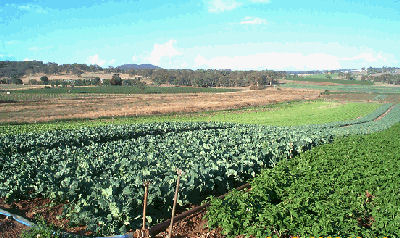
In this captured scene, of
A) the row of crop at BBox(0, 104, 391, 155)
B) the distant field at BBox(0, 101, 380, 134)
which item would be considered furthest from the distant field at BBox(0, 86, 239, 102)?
the row of crop at BBox(0, 104, 391, 155)

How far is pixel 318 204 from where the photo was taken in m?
7.20

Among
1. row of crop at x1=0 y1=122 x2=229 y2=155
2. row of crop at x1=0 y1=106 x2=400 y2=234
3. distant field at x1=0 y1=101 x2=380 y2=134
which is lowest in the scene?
distant field at x1=0 y1=101 x2=380 y2=134

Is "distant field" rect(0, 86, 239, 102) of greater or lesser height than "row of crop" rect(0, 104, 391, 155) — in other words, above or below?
above

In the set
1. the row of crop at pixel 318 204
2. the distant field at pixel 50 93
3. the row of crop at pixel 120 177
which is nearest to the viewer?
the row of crop at pixel 318 204

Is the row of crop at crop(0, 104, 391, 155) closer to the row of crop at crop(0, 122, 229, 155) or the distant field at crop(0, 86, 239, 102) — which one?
the row of crop at crop(0, 122, 229, 155)

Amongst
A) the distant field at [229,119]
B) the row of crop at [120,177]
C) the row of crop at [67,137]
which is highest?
the row of crop at [120,177]

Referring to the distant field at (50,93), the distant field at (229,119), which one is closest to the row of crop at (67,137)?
the distant field at (229,119)

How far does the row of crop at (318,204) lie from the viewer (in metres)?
6.40

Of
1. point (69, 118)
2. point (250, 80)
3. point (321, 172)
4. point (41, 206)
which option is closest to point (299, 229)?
point (321, 172)

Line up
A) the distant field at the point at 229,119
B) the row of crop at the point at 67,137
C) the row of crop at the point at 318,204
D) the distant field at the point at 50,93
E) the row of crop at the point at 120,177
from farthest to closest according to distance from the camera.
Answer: the distant field at the point at 50,93
the distant field at the point at 229,119
the row of crop at the point at 67,137
the row of crop at the point at 120,177
the row of crop at the point at 318,204

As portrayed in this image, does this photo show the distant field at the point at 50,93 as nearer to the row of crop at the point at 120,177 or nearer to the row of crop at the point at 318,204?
the row of crop at the point at 120,177

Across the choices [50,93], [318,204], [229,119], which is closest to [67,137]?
[318,204]

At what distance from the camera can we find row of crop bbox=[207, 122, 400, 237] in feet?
21.0

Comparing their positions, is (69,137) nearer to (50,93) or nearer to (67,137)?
(67,137)
